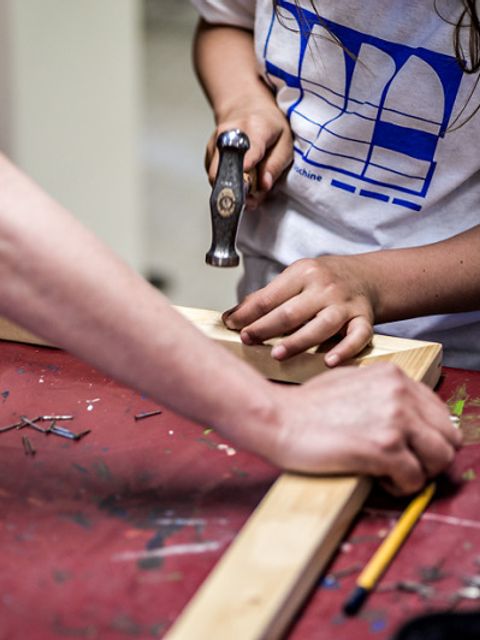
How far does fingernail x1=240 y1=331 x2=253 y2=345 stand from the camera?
1.09m

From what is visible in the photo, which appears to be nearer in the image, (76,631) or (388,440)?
(76,631)

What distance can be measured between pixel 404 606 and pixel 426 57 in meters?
0.67

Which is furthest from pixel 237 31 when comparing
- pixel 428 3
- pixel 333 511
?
pixel 333 511

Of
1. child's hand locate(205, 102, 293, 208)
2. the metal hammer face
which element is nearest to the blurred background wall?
child's hand locate(205, 102, 293, 208)

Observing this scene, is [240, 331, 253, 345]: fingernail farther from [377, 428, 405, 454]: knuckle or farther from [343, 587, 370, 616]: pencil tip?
[343, 587, 370, 616]: pencil tip

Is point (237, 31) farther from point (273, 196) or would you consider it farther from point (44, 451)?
point (44, 451)

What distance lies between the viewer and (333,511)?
79 centimetres

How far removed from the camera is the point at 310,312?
1.08 meters

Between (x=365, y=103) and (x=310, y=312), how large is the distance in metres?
0.29

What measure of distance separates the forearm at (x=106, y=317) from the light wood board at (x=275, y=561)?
6 cm

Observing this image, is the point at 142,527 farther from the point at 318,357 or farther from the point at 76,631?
the point at 318,357

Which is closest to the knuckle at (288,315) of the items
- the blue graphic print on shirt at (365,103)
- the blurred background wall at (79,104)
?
the blue graphic print on shirt at (365,103)

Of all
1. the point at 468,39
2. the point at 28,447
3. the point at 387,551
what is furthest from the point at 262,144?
the point at 387,551

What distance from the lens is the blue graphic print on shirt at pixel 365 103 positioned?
1.15m
